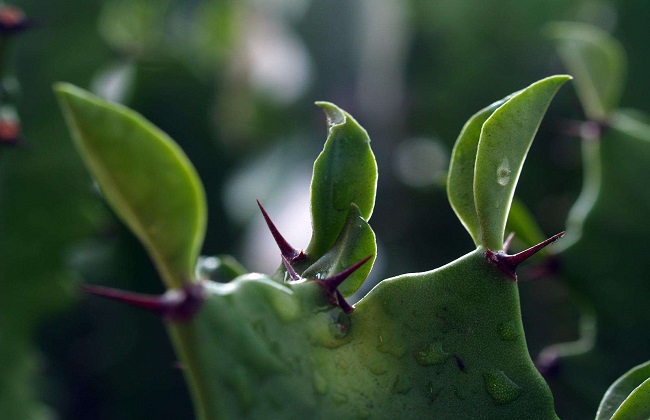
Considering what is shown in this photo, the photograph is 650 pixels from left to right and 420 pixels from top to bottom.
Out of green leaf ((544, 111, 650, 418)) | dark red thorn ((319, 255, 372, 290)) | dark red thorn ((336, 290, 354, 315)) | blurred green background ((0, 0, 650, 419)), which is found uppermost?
dark red thorn ((319, 255, 372, 290))

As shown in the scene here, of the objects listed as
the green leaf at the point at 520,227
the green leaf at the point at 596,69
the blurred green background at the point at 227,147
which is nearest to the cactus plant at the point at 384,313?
the green leaf at the point at 520,227

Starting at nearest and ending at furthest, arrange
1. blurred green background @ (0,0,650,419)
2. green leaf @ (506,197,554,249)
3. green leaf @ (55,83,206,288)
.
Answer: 1. green leaf @ (55,83,206,288)
2. green leaf @ (506,197,554,249)
3. blurred green background @ (0,0,650,419)

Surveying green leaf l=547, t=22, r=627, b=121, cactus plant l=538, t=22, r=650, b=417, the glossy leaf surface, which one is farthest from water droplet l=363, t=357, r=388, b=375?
green leaf l=547, t=22, r=627, b=121

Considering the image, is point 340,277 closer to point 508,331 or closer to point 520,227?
point 508,331

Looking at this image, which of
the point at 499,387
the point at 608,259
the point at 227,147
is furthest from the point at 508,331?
the point at 227,147

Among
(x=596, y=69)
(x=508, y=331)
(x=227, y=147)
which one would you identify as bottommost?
(x=227, y=147)

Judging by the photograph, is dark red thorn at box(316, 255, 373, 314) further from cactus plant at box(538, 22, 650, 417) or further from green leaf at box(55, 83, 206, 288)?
cactus plant at box(538, 22, 650, 417)

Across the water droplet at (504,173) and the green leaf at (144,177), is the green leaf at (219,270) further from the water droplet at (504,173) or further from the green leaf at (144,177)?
the water droplet at (504,173)

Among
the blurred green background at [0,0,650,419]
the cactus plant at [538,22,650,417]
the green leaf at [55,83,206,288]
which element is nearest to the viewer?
the green leaf at [55,83,206,288]
